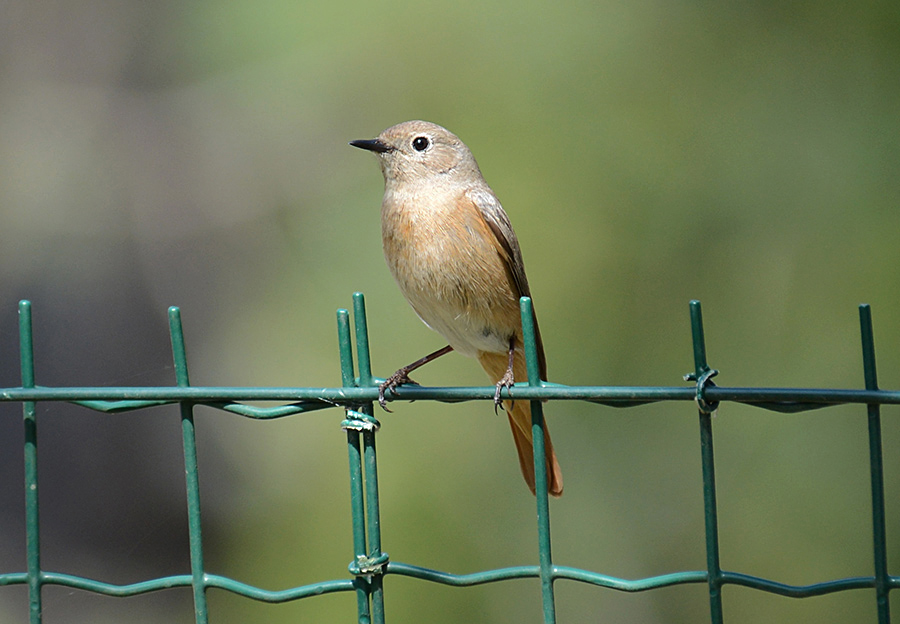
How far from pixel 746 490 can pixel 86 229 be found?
4.24 m

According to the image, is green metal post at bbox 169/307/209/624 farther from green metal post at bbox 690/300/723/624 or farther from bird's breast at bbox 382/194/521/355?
bird's breast at bbox 382/194/521/355

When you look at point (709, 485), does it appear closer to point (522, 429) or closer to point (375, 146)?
point (522, 429)

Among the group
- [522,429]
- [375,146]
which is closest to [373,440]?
[522,429]

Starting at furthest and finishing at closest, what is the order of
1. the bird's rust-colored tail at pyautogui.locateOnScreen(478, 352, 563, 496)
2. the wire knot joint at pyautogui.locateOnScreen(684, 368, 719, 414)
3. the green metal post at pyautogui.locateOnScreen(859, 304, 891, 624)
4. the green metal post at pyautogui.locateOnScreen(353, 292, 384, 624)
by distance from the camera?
1. the bird's rust-colored tail at pyautogui.locateOnScreen(478, 352, 563, 496)
2. the green metal post at pyautogui.locateOnScreen(353, 292, 384, 624)
3. the wire knot joint at pyautogui.locateOnScreen(684, 368, 719, 414)
4. the green metal post at pyautogui.locateOnScreen(859, 304, 891, 624)

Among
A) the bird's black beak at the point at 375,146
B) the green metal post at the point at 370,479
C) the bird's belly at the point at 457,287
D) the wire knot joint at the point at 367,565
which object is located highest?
the bird's black beak at the point at 375,146

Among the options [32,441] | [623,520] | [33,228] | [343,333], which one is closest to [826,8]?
[623,520]

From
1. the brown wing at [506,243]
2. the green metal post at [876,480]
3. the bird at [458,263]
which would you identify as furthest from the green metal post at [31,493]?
the green metal post at [876,480]

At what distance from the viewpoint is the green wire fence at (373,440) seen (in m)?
1.61

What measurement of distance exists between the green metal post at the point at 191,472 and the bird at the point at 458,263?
851 mm

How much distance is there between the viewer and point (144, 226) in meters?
6.04

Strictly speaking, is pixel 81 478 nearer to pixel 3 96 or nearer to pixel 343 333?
pixel 3 96

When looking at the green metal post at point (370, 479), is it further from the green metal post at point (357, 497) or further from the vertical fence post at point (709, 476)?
the vertical fence post at point (709, 476)

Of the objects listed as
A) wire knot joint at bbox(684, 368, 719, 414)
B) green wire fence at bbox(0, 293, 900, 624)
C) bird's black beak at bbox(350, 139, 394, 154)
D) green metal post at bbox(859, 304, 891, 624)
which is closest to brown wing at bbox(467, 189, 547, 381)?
bird's black beak at bbox(350, 139, 394, 154)

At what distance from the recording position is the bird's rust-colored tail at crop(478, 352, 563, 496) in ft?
8.17
